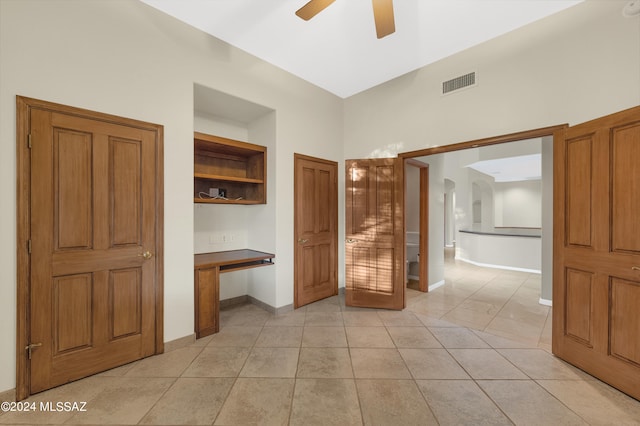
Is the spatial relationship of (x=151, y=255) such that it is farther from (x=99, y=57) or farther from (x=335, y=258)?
(x=335, y=258)

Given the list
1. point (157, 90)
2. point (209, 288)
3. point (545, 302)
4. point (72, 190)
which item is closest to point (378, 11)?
point (157, 90)

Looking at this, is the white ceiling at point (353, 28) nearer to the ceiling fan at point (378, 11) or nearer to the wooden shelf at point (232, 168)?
the ceiling fan at point (378, 11)

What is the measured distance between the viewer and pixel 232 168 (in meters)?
3.79

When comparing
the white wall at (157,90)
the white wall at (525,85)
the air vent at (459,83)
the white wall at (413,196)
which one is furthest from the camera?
the white wall at (413,196)

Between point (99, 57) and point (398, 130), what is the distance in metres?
3.37

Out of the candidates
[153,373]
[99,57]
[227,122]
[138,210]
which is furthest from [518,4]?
[153,373]

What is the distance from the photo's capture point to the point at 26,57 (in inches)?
74.2

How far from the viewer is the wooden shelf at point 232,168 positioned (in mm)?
3320

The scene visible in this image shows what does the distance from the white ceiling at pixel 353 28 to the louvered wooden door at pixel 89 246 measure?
1405 millimetres

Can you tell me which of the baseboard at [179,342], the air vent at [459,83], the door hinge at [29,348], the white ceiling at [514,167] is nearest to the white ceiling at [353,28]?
the air vent at [459,83]

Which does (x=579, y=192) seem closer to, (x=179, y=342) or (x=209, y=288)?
(x=209, y=288)

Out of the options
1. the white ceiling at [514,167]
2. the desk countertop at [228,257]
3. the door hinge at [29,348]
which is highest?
the white ceiling at [514,167]

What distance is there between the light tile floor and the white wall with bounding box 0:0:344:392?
A: 492 mm

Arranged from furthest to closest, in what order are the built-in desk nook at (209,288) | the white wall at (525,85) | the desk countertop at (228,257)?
the desk countertop at (228,257) → the built-in desk nook at (209,288) → the white wall at (525,85)
